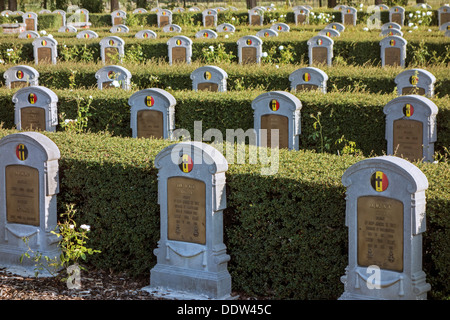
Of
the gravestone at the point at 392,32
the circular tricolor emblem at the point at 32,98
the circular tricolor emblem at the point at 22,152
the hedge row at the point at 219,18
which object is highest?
the hedge row at the point at 219,18

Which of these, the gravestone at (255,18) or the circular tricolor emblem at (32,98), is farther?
the gravestone at (255,18)

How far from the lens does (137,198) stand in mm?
6973

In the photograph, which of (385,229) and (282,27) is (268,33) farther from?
(385,229)

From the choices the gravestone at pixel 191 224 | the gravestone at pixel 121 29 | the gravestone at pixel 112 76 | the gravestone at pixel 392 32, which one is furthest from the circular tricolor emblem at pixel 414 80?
the gravestone at pixel 121 29

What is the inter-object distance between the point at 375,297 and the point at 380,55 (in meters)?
13.2

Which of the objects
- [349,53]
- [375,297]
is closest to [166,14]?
[349,53]

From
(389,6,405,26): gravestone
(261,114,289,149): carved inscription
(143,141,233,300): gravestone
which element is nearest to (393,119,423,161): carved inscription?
(261,114,289,149): carved inscription

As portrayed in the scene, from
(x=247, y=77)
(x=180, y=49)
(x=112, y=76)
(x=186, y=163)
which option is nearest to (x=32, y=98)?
(x=112, y=76)

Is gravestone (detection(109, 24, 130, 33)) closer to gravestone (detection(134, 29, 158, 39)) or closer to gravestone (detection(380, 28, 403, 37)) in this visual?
gravestone (detection(134, 29, 158, 39))

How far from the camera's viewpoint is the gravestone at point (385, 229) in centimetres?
553

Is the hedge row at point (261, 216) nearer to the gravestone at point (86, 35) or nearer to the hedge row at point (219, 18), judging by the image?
the gravestone at point (86, 35)

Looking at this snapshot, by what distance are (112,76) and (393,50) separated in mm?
7494

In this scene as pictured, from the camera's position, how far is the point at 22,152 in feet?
23.5

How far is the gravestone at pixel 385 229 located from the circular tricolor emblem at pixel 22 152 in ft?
10.7
